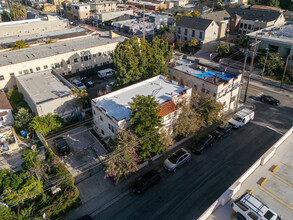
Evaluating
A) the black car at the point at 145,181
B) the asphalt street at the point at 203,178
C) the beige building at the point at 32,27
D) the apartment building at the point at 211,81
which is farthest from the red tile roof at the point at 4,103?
the beige building at the point at 32,27

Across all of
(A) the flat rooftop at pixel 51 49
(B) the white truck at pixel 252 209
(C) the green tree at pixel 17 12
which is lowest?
(B) the white truck at pixel 252 209

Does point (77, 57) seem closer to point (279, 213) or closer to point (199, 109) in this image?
point (199, 109)

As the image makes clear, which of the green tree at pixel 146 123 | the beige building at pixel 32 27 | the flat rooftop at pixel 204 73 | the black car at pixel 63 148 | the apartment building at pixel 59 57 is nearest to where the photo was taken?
the green tree at pixel 146 123

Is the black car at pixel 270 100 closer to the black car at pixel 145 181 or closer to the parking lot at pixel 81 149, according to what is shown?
the black car at pixel 145 181

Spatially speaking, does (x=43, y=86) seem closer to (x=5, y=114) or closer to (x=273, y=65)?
(x=5, y=114)

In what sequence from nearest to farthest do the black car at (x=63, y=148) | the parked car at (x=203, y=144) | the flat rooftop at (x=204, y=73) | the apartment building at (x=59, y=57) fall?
the black car at (x=63, y=148) < the parked car at (x=203, y=144) < the flat rooftop at (x=204, y=73) < the apartment building at (x=59, y=57)

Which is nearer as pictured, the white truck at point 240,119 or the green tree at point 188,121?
the green tree at point 188,121
